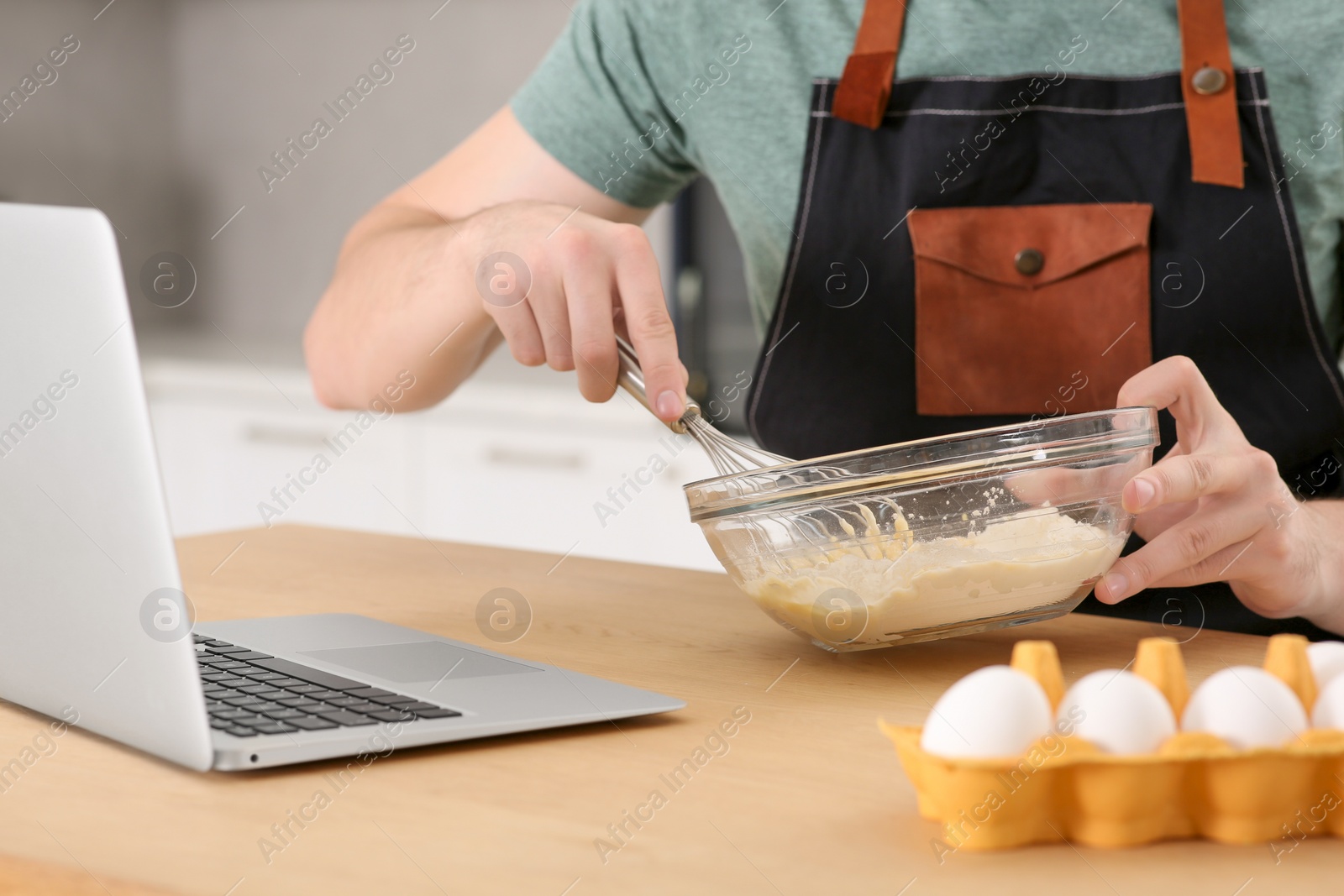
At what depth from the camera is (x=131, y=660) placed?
0.54 m

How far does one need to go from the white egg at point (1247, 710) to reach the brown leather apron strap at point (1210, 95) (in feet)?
2.26

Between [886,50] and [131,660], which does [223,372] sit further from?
[131,660]

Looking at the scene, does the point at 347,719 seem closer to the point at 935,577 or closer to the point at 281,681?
the point at 281,681

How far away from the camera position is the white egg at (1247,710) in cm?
49

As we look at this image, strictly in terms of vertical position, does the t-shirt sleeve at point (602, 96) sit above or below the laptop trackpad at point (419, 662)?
above

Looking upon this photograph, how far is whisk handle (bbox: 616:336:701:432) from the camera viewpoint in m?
0.81

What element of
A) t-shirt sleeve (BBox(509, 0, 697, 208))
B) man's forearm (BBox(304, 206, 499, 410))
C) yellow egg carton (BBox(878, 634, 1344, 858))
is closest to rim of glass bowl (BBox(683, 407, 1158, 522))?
yellow egg carton (BBox(878, 634, 1344, 858))

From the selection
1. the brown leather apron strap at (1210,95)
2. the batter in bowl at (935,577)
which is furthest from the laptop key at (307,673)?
the brown leather apron strap at (1210,95)

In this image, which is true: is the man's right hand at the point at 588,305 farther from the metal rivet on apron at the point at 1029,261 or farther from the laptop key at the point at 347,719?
the metal rivet on apron at the point at 1029,261

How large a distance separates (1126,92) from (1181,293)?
0.17 meters

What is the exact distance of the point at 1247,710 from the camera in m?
0.49

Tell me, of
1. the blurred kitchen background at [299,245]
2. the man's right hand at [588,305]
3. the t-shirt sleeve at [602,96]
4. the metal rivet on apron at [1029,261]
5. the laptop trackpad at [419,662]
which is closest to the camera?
the laptop trackpad at [419,662]

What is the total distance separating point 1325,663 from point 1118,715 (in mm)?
105

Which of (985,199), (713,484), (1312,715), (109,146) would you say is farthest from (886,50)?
(109,146)
